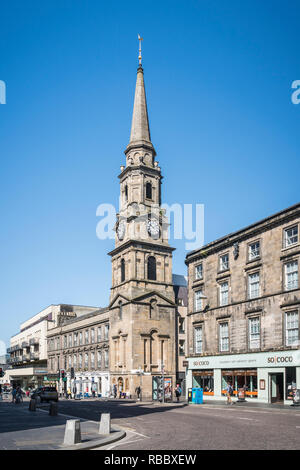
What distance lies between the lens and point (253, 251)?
41.2m

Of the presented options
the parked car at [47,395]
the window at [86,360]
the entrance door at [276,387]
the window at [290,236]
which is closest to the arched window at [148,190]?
the window at [86,360]

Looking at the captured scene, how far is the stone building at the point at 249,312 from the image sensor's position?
36.6m

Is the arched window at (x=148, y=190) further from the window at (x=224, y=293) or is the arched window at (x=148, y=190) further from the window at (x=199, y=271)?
the window at (x=224, y=293)

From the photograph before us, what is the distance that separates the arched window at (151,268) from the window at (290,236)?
110 feet

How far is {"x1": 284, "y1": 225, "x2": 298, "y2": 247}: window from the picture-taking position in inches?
1451

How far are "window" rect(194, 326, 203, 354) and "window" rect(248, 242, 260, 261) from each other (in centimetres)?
974

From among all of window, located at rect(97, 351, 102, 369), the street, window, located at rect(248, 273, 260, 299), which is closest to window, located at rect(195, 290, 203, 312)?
window, located at rect(248, 273, 260, 299)

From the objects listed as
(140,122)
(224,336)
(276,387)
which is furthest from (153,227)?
(276,387)

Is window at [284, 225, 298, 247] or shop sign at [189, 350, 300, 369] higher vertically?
window at [284, 225, 298, 247]

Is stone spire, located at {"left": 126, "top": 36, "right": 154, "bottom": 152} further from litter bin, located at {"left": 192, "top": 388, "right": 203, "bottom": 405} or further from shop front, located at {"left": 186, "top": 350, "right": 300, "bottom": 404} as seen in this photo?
litter bin, located at {"left": 192, "top": 388, "right": 203, "bottom": 405}

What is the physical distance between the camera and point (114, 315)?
231 ft

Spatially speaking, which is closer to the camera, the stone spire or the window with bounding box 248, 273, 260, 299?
the window with bounding box 248, 273, 260, 299

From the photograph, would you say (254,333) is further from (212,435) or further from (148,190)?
(148,190)
